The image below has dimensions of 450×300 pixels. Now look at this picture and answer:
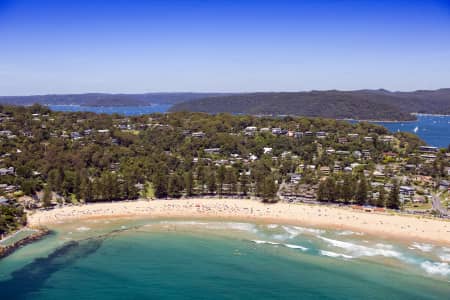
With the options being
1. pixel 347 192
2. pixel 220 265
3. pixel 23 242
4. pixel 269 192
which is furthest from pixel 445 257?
pixel 23 242

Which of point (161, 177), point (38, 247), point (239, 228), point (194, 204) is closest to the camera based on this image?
point (38, 247)

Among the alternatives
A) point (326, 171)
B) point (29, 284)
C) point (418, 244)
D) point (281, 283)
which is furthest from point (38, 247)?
point (326, 171)

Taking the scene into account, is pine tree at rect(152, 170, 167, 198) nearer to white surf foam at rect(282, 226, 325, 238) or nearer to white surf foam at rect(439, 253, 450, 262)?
white surf foam at rect(282, 226, 325, 238)

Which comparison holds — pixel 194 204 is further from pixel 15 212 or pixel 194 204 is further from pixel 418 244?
pixel 418 244

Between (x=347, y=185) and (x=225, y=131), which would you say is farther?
(x=225, y=131)

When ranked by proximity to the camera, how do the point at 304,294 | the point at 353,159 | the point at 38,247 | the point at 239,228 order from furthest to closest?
the point at 353,159, the point at 239,228, the point at 38,247, the point at 304,294

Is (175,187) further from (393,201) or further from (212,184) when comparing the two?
(393,201)

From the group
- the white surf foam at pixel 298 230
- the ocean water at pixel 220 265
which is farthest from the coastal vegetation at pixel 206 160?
the ocean water at pixel 220 265
